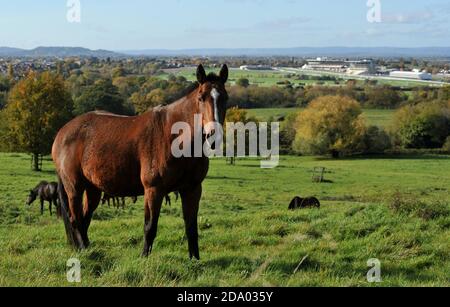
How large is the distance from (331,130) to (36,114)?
1651 inches

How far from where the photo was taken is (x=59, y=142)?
8445 mm

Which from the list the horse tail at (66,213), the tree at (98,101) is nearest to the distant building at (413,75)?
the tree at (98,101)

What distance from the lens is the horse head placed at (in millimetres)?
6535

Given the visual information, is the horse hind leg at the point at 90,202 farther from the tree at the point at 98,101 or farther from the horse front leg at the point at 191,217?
the tree at the point at 98,101

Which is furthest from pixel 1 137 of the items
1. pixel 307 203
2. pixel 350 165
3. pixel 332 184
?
pixel 350 165

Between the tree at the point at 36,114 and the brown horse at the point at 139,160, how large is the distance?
40.1m

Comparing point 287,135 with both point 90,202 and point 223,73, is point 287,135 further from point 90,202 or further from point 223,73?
point 223,73

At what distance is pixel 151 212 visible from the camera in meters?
7.24

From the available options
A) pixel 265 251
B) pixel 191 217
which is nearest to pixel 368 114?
pixel 265 251

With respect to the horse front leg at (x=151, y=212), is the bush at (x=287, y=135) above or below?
below

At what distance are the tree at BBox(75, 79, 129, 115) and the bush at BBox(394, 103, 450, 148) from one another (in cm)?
4247

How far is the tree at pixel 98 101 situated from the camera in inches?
2283

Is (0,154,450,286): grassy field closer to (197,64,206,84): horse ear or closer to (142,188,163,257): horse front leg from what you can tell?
(142,188,163,257): horse front leg
